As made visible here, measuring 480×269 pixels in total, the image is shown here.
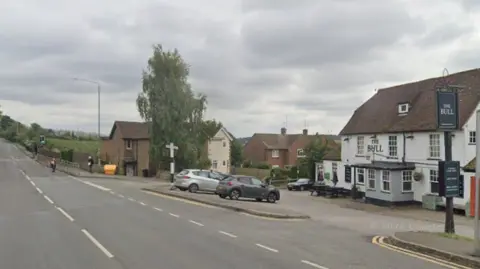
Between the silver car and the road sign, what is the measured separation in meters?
21.2

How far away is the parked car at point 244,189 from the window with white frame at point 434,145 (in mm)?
10966

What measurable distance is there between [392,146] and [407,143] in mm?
1938

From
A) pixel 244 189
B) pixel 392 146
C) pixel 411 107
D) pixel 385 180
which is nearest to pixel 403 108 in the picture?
pixel 411 107

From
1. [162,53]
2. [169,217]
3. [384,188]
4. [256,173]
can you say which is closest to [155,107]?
[162,53]

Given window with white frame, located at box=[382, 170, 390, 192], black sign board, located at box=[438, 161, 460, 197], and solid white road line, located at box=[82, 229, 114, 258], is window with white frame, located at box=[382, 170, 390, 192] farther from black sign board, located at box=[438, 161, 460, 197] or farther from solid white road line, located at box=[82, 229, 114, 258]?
solid white road line, located at box=[82, 229, 114, 258]

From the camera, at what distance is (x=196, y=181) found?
119 feet

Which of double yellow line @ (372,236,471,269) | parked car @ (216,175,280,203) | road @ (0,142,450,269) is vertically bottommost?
double yellow line @ (372,236,471,269)

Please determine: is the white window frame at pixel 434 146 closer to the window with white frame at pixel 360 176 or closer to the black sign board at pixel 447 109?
the window with white frame at pixel 360 176

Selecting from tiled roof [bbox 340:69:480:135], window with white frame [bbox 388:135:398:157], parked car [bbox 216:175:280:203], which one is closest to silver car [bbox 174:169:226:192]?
parked car [bbox 216:175:280:203]

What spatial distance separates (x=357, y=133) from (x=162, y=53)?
26693mm

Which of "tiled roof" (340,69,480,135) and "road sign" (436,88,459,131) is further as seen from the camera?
"tiled roof" (340,69,480,135)

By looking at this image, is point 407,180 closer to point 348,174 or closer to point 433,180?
point 433,180

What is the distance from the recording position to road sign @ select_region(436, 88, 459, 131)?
1636 cm

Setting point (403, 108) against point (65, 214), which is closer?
point (65, 214)
